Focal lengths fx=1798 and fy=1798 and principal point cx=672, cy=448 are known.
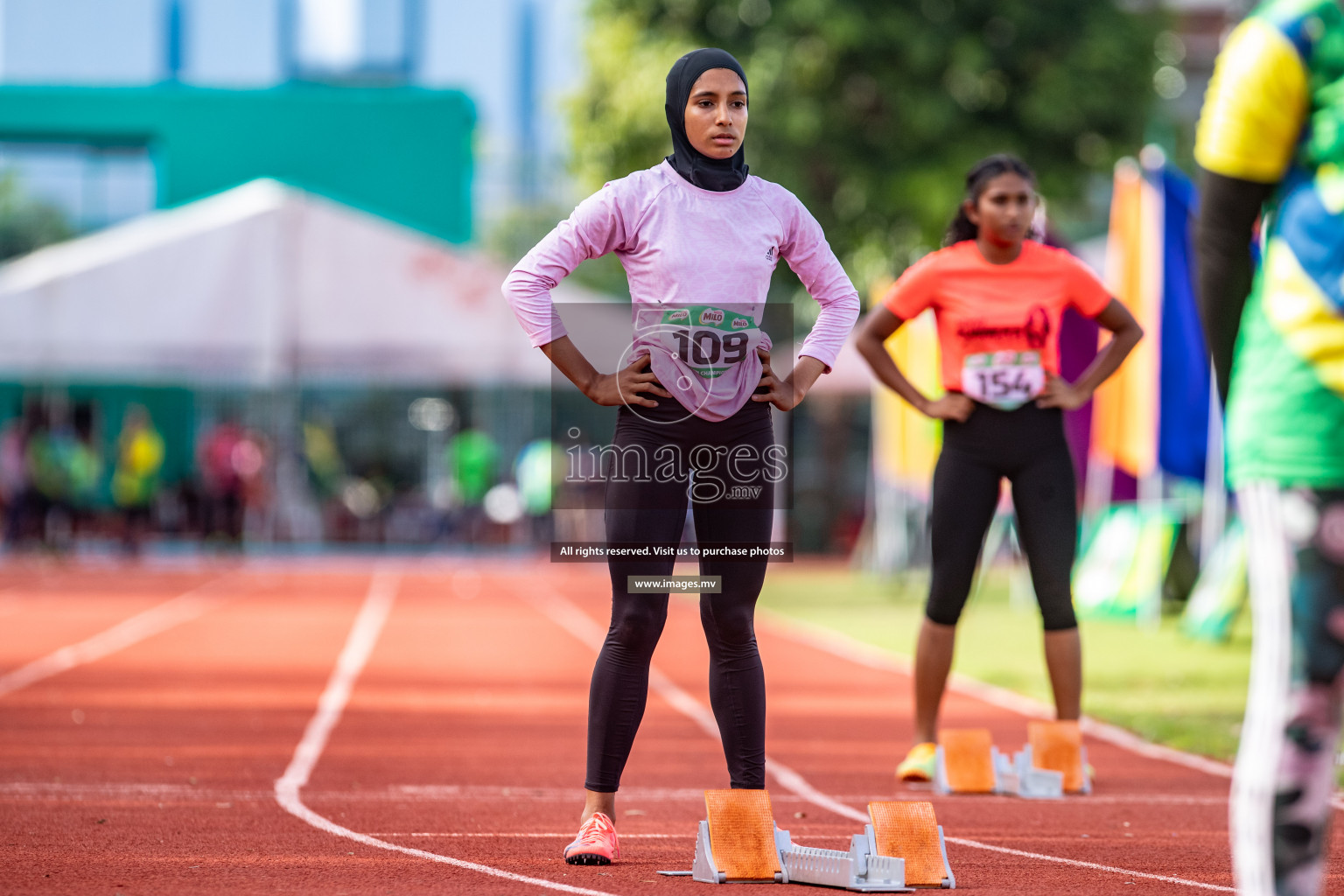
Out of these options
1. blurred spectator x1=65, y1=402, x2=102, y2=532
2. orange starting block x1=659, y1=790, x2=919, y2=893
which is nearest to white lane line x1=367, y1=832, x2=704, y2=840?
orange starting block x1=659, y1=790, x2=919, y2=893

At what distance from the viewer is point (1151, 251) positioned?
13711 mm

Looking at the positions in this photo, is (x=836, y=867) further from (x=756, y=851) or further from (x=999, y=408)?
(x=999, y=408)

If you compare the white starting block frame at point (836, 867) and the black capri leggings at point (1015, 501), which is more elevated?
the black capri leggings at point (1015, 501)

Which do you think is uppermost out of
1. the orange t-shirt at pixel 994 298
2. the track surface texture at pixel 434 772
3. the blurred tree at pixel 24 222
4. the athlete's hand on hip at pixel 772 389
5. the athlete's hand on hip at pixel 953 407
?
the blurred tree at pixel 24 222

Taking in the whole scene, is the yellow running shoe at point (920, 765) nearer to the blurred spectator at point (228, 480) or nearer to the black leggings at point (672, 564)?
the black leggings at point (672, 564)

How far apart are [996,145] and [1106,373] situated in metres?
18.7

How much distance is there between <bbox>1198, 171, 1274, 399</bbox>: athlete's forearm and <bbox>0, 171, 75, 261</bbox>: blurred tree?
124 ft

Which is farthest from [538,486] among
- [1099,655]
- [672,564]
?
[672,564]

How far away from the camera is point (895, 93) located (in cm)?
2425

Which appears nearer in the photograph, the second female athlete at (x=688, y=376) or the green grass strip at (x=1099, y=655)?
the second female athlete at (x=688, y=376)

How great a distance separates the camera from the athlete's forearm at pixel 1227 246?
297 centimetres

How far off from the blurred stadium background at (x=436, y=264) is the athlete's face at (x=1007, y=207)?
6070 millimetres

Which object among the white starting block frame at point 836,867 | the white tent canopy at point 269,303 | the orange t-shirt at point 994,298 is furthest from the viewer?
the white tent canopy at point 269,303

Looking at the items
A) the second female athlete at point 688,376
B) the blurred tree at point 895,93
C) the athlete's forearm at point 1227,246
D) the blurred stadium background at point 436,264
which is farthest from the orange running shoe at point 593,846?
the blurred tree at point 895,93
